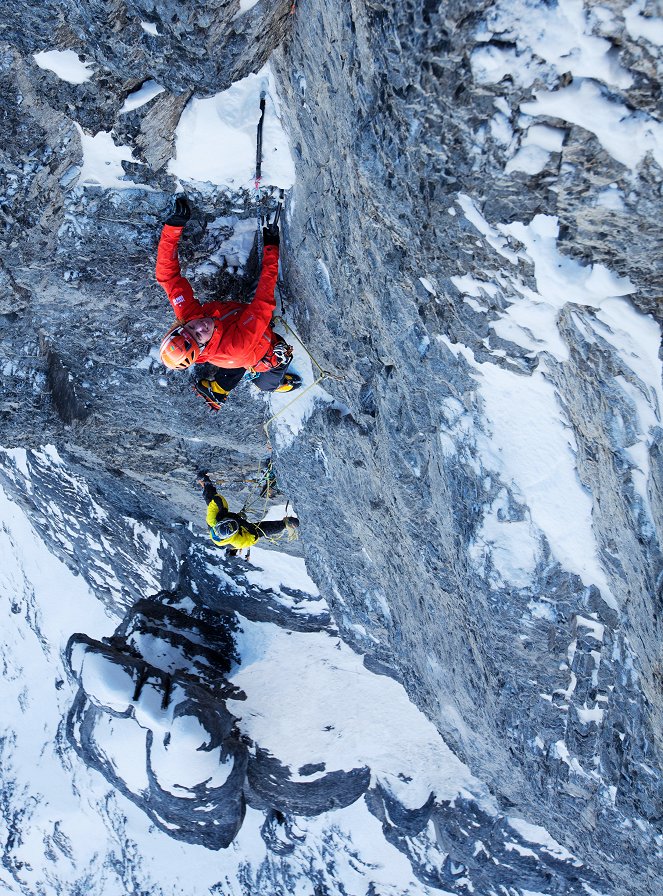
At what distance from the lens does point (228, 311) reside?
4.84 metres

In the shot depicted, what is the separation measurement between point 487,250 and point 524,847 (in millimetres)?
8024

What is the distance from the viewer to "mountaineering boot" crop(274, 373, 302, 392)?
5465 mm

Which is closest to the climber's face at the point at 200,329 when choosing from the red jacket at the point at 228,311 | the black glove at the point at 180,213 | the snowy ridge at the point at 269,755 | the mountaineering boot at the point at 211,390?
the red jacket at the point at 228,311

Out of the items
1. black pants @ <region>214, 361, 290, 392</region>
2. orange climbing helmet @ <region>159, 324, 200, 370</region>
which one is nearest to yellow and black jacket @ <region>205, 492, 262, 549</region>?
black pants @ <region>214, 361, 290, 392</region>

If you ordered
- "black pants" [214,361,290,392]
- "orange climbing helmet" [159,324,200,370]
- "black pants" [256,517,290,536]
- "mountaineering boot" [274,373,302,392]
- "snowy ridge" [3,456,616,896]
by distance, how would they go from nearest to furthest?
"orange climbing helmet" [159,324,200,370]
"black pants" [214,361,290,392]
"mountaineering boot" [274,373,302,392]
"black pants" [256,517,290,536]
"snowy ridge" [3,456,616,896]

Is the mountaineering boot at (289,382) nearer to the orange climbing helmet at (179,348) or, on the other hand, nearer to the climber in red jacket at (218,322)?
the climber in red jacket at (218,322)

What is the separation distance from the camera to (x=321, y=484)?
6.09 meters

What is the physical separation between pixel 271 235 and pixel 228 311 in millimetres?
644

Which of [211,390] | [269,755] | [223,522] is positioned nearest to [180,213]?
[211,390]

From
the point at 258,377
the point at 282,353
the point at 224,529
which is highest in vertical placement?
the point at 282,353

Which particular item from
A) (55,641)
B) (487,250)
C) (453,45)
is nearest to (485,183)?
(487,250)

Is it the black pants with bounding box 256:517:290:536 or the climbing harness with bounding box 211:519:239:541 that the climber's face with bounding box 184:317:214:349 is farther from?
the black pants with bounding box 256:517:290:536

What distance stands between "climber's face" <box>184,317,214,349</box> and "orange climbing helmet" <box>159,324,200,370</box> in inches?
1.0

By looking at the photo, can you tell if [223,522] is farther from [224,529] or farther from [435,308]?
[435,308]
